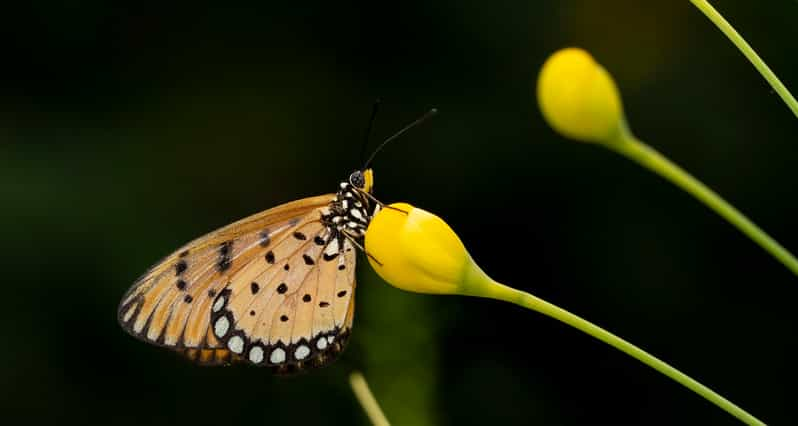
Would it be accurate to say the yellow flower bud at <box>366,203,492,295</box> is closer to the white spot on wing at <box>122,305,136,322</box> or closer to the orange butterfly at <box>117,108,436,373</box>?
the orange butterfly at <box>117,108,436,373</box>

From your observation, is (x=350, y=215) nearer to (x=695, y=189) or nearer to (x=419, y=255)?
(x=419, y=255)

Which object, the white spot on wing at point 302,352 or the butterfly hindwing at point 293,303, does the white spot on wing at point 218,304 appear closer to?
the butterfly hindwing at point 293,303

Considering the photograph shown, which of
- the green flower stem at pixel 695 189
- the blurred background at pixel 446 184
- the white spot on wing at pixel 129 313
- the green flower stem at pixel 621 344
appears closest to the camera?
the green flower stem at pixel 695 189

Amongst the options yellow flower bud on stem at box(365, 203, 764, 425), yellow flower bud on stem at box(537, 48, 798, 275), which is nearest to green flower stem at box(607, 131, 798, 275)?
yellow flower bud on stem at box(537, 48, 798, 275)

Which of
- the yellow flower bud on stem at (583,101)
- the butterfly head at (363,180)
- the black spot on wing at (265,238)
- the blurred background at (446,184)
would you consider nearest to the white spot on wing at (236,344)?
the black spot on wing at (265,238)

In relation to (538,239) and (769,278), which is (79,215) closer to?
(538,239)

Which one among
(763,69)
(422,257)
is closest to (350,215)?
(422,257)
